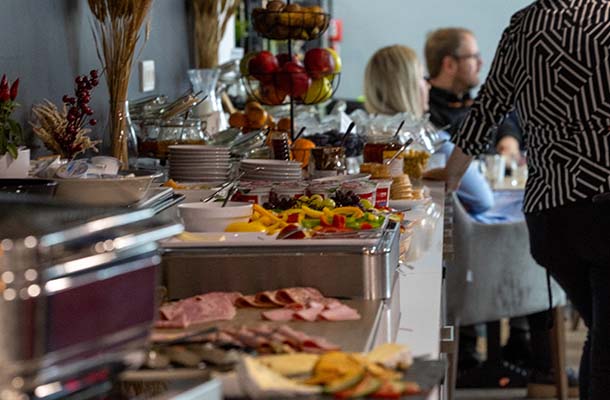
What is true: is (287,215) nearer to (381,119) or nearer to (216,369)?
(216,369)

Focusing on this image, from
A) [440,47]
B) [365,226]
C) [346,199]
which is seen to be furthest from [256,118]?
[440,47]

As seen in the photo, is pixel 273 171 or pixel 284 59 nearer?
pixel 273 171

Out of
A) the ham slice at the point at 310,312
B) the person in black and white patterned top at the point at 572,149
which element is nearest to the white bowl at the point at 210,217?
the ham slice at the point at 310,312

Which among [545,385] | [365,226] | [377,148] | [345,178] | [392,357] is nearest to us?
[392,357]

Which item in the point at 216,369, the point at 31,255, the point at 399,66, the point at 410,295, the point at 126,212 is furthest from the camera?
the point at 399,66

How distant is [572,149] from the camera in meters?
3.00

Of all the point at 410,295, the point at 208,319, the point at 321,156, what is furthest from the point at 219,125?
the point at 208,319

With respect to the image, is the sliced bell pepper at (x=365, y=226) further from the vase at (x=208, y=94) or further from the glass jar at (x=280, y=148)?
the vase at (x=208, y=94)

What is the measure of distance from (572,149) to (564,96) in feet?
0.48

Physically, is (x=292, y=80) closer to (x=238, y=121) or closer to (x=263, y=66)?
(x=263, y=66)

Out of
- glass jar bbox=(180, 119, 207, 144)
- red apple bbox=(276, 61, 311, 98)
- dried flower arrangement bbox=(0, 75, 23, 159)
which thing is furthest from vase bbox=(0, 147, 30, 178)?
red apple bbox=(276, 61, 311, 98)

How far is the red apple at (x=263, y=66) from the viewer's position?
3.60 m

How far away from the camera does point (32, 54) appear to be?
2.62 metres

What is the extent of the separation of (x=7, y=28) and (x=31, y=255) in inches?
59.3
